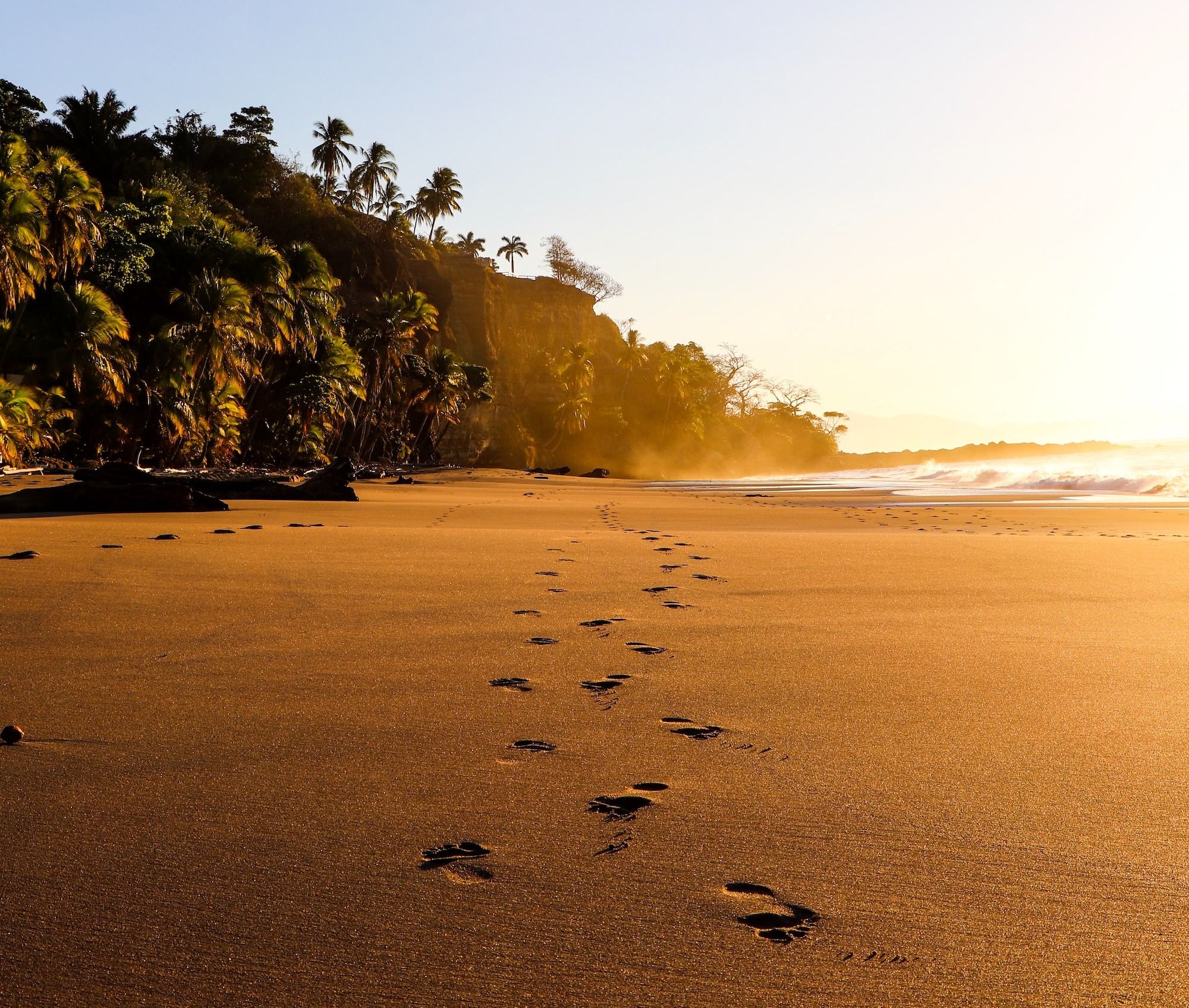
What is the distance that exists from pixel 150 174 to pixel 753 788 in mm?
37251

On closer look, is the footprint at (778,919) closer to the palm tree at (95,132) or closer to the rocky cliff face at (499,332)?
the palm tree at (95,132)

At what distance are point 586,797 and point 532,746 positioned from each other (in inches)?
15.1

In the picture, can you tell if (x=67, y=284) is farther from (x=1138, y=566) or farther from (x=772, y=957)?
(x=772, y=957)

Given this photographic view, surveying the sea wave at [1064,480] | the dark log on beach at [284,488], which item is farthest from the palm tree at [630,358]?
the dark log on beach at [284,488]

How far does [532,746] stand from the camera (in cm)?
253

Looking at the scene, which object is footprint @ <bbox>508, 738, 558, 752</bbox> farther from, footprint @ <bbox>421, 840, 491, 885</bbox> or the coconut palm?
the coconut palm

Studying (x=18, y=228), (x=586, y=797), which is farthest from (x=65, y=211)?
(x=586, y=797)

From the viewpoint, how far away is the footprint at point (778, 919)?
62.6 inches

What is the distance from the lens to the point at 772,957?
4.99 ft

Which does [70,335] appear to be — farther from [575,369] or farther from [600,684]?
[575,369]

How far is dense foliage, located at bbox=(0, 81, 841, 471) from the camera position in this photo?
2183 centimetres

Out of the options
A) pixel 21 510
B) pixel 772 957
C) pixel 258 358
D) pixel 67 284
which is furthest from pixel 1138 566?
pixel 258 358

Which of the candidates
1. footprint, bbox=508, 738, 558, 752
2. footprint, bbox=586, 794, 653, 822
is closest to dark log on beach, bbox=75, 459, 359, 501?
footprint, bbox=508, 738, 558, 752

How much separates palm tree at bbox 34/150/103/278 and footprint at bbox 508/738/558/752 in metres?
22.4
